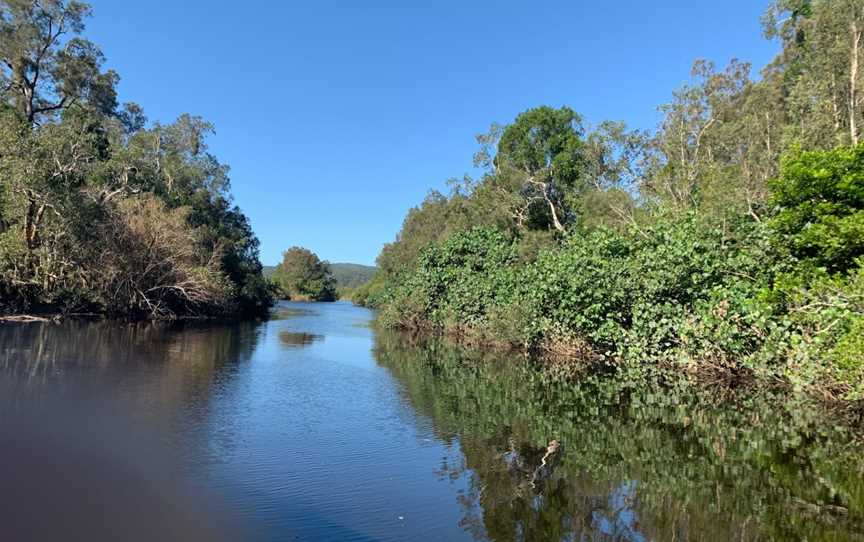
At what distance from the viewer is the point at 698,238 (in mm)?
16078

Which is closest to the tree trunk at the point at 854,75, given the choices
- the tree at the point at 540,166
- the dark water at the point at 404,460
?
the dark water at the point at 404,460

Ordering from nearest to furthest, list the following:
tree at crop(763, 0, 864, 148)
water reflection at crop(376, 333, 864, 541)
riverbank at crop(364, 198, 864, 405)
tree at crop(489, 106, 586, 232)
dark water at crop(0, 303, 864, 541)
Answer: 1. dark water at crop(0, 303, 864, 541)
2. water reflection at crop(376, 333, 864, 541)
3. riverbank at crop(364, 198, 864, 405)
4. tree at crop(763, 0, 864, 148)
5. tree at crop(489, 106, 586, 232)

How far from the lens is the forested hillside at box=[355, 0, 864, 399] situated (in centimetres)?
1148

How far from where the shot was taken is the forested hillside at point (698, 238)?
37.7ft

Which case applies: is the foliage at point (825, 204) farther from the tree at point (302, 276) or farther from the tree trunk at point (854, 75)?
the tree at point (302, 276)

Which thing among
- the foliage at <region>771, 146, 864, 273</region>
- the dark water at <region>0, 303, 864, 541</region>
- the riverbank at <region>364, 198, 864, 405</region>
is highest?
the foliage at <region>771, 146, 864, 273</region>

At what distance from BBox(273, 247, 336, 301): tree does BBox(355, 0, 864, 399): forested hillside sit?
81689 millimetres

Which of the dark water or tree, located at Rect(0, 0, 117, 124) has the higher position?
tree, located at Rect(0, 0, 117, 124)

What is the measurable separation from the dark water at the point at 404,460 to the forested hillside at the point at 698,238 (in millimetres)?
1961

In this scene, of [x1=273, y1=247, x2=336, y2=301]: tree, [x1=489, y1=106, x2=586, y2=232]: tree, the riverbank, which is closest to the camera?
the riverbank

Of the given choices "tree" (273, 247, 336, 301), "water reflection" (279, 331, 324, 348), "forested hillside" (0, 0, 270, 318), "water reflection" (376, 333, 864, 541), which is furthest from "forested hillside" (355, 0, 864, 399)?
"tree" (273, 247, 336, 301)

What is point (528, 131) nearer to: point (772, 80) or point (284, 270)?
point (772, 80)

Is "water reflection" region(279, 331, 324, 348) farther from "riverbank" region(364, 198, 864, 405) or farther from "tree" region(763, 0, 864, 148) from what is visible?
"tree" region(763, 0, 864, 148)

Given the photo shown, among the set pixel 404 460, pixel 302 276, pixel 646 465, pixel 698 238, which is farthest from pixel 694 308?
pixel 302 276
